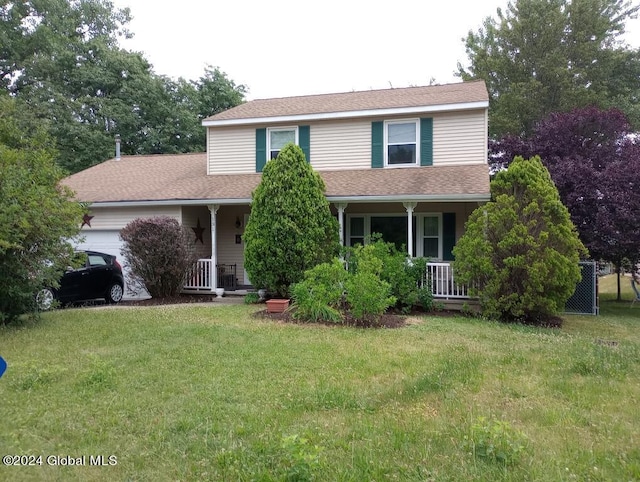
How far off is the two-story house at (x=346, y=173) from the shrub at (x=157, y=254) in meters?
0.90

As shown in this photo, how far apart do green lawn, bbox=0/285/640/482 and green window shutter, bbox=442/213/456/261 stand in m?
4.91

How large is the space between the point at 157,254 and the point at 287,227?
346 centimetres

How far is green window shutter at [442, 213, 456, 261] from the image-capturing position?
1229cm

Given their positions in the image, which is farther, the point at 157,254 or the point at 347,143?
the point at 347,143

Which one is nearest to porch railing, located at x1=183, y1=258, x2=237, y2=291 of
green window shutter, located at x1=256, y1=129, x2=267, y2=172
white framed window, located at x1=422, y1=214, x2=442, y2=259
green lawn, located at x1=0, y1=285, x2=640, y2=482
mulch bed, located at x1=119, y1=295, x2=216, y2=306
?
mulch bed, located at x1=119, y1=295, x2=216, y2=306

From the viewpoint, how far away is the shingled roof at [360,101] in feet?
41.1

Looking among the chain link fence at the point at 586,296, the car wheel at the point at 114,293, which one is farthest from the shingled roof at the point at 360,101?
the car wheel at the point at 114,293

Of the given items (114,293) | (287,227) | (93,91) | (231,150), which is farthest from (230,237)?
(93,91)

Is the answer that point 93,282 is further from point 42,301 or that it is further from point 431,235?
point 431,235

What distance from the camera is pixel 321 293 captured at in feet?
28.3

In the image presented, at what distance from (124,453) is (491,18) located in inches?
1106

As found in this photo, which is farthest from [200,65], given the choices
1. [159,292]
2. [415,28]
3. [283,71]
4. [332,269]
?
[332,269]

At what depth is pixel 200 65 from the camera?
27.8 metres

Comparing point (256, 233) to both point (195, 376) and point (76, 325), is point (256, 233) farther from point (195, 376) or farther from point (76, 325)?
point (195, 376)
